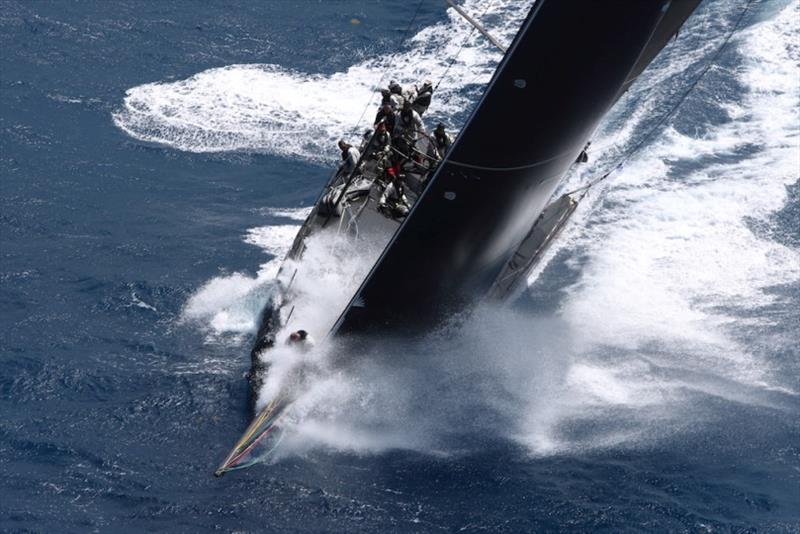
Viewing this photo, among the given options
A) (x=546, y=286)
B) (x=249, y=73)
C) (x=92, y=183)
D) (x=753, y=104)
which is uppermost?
(x=753, y=104)

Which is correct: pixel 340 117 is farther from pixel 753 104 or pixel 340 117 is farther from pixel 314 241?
pixel 753 104

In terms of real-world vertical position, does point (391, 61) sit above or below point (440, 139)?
below

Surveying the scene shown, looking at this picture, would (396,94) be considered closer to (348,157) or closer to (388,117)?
(388,117)

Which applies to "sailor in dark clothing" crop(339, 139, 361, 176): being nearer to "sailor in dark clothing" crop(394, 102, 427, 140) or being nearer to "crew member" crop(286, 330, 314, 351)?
"sailor in dark clothing" crop(394, 102, 427, 140)

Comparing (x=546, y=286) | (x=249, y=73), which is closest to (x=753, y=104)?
(x=546, y=286)

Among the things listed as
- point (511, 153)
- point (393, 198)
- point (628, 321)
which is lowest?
point (628, 321)

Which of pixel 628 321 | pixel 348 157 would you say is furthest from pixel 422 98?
pixel 628 321

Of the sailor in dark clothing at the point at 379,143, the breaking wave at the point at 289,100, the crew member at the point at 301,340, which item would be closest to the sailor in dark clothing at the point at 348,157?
the sailor in dark clothing at the point at 379,143
